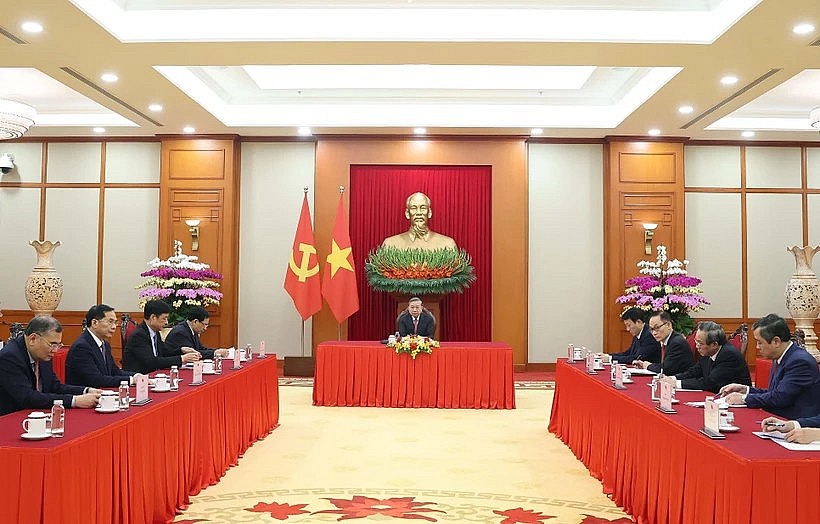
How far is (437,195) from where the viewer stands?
11016mm

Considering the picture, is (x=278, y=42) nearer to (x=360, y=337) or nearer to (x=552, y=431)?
(x=552, y=431)

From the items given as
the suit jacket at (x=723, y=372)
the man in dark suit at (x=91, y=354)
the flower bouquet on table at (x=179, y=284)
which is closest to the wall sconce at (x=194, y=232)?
the flower bouquet on table at (x=179, y=284)

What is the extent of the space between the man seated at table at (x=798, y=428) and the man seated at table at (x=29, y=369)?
337 cm

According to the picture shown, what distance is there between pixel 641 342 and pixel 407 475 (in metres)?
2.86

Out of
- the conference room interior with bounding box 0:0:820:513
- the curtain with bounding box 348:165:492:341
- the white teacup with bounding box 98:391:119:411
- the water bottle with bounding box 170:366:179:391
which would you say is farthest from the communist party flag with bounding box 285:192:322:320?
the white teacup with bounding box 98:391:119:411

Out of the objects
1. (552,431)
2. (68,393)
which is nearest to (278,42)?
(68,393)

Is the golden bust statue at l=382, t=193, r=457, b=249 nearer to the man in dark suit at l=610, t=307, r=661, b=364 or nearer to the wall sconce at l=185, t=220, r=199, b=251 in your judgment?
the wall sconce at l=185, t=220, r=199, b=251

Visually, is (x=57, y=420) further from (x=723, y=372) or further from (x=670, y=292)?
(x=670, y=292)

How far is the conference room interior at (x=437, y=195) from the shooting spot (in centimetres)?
1021

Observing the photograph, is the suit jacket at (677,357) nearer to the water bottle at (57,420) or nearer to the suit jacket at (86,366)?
the suit jacket at (86,366)

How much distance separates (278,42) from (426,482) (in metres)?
3.95

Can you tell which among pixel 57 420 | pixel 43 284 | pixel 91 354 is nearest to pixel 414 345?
pixel 91 354

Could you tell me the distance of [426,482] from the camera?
5.12 m

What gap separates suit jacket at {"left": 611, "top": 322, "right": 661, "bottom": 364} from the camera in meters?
6.83
